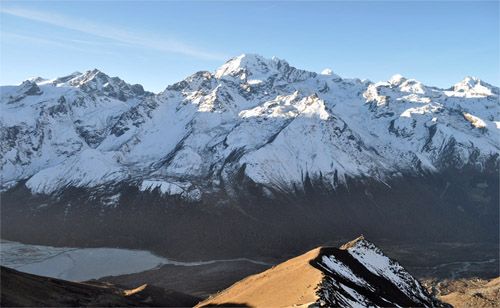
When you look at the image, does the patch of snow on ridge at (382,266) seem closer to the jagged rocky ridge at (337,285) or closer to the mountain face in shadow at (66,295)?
the jagged rocky ridge at (337,285)

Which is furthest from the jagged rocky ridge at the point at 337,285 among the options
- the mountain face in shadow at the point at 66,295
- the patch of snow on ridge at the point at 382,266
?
the mountain face in shadow at the point at 66,295

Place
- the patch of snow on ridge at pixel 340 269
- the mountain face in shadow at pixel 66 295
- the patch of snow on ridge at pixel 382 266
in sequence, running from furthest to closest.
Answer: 1. the mountain face in shadow at pixel 66 295
2. the patch of snow on ridge at pixel 382 266
3. the patch of snow on ridge at pixel 340 269

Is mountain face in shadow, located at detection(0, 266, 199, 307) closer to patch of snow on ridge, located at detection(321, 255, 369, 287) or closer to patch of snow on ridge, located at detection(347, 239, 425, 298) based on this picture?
patch of snow on ridge, located at detection(321, 255, 369, 287)

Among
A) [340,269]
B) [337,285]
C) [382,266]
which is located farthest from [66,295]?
[382,266]

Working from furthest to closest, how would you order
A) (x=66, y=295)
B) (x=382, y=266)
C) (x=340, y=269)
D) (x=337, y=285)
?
(x=66, y=295), (x=382, y=266), (x=340, y=269), (x=337, y=285)

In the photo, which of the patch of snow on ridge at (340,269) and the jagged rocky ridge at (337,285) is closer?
the jagged rocky ridge at (337,285)

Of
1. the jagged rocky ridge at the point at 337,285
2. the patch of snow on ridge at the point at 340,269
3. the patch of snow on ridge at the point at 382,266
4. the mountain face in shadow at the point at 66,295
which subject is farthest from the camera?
the mountain face in shadow at the point at 66,295

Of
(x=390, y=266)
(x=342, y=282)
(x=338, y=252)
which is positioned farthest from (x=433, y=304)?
(x=342, y=282)

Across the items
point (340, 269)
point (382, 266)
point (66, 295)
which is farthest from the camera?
point (66, 295)

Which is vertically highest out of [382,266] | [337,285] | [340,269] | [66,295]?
[340,269]

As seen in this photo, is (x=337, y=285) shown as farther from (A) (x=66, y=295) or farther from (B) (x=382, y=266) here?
(A) (x=66, y=295)
